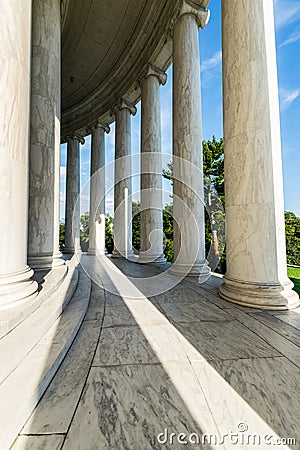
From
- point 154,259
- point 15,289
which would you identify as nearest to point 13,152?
point 15,289

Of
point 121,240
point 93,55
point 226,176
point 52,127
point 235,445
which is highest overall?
point 93,55

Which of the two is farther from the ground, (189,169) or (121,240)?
(189,169)

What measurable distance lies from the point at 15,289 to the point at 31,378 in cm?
1537

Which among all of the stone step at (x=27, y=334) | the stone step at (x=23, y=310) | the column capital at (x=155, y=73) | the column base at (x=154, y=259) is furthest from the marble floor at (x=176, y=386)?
the column capital at (x=155, y=73)

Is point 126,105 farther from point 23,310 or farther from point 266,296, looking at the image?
point 23,310

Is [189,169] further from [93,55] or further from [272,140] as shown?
[93,55]

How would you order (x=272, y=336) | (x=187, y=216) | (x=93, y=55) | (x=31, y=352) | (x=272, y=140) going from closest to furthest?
1. (x=31, y=352)
2. (x=272, y=336)
3. (x=272, y=140)
4. (x=187, y=216)
5. (x=93, y=55)

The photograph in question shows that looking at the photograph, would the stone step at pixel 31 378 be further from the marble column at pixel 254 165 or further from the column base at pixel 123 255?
the column base at pixel 123 255

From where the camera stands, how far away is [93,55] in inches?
7549

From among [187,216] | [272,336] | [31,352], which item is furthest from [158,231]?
[31,352]

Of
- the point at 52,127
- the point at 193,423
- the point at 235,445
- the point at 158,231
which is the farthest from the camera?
the point at 158,231

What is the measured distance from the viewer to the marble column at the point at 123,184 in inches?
6963

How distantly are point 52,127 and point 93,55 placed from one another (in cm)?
15003

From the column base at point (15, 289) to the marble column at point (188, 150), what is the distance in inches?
2481
